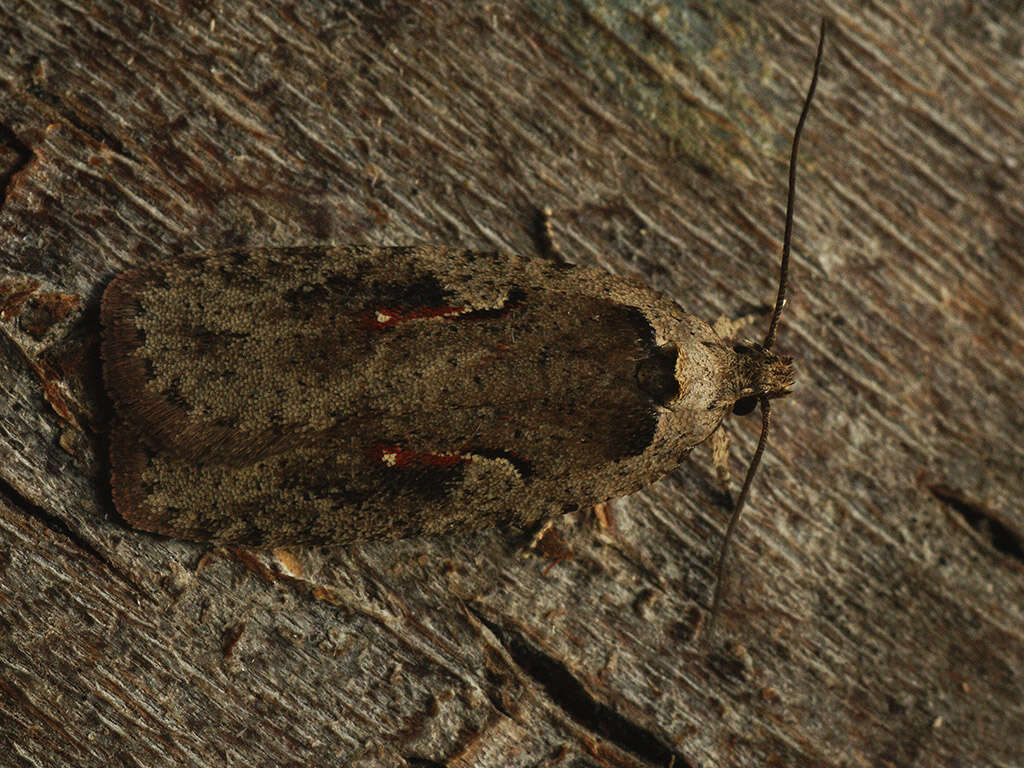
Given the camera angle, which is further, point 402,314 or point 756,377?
point 756,377

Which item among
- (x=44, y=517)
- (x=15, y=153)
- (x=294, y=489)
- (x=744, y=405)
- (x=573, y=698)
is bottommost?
(x=44, y=517)

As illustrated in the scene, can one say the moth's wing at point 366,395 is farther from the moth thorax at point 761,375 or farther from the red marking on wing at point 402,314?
the moth thorax at point 761,375

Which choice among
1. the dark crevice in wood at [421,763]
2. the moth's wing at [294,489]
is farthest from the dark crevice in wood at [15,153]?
the dark crevice in wood at [421,763]

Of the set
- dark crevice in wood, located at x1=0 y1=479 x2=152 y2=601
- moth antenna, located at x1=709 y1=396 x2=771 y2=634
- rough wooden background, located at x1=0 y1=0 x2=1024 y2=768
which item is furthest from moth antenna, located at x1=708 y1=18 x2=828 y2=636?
dark crevice in wood, located at x1=0 y1=479 x2=152 y2=601

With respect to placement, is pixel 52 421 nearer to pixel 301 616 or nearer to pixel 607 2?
pixel 301 616

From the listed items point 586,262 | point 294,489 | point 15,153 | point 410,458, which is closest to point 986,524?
point 586,262

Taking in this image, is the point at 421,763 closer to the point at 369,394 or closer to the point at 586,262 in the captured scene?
the point at 369,394
